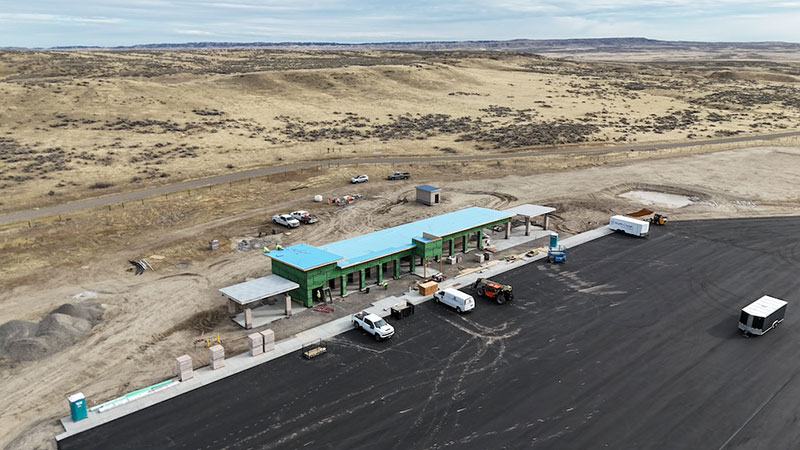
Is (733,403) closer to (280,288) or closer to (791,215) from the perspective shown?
(280,288)

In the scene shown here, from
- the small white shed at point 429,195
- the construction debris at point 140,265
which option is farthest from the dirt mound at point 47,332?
the small white shed at point 429,195

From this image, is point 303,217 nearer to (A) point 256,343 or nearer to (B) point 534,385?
(A) point 256,343

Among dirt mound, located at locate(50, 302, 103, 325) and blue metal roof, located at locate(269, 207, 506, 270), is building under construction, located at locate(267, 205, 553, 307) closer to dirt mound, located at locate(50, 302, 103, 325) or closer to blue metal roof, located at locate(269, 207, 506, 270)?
blue metal roof, located at locate(269, 207, 506, 270)

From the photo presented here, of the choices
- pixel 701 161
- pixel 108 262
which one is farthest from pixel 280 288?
pixel 701 161

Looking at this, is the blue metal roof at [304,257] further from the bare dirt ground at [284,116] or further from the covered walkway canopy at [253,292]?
the bare dirt ground at [284,116]

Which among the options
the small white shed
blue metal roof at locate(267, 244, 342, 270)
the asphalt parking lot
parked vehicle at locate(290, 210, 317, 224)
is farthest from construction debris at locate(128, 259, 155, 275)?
the small white shed

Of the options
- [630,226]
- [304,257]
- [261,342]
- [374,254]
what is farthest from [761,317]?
[261,342]
